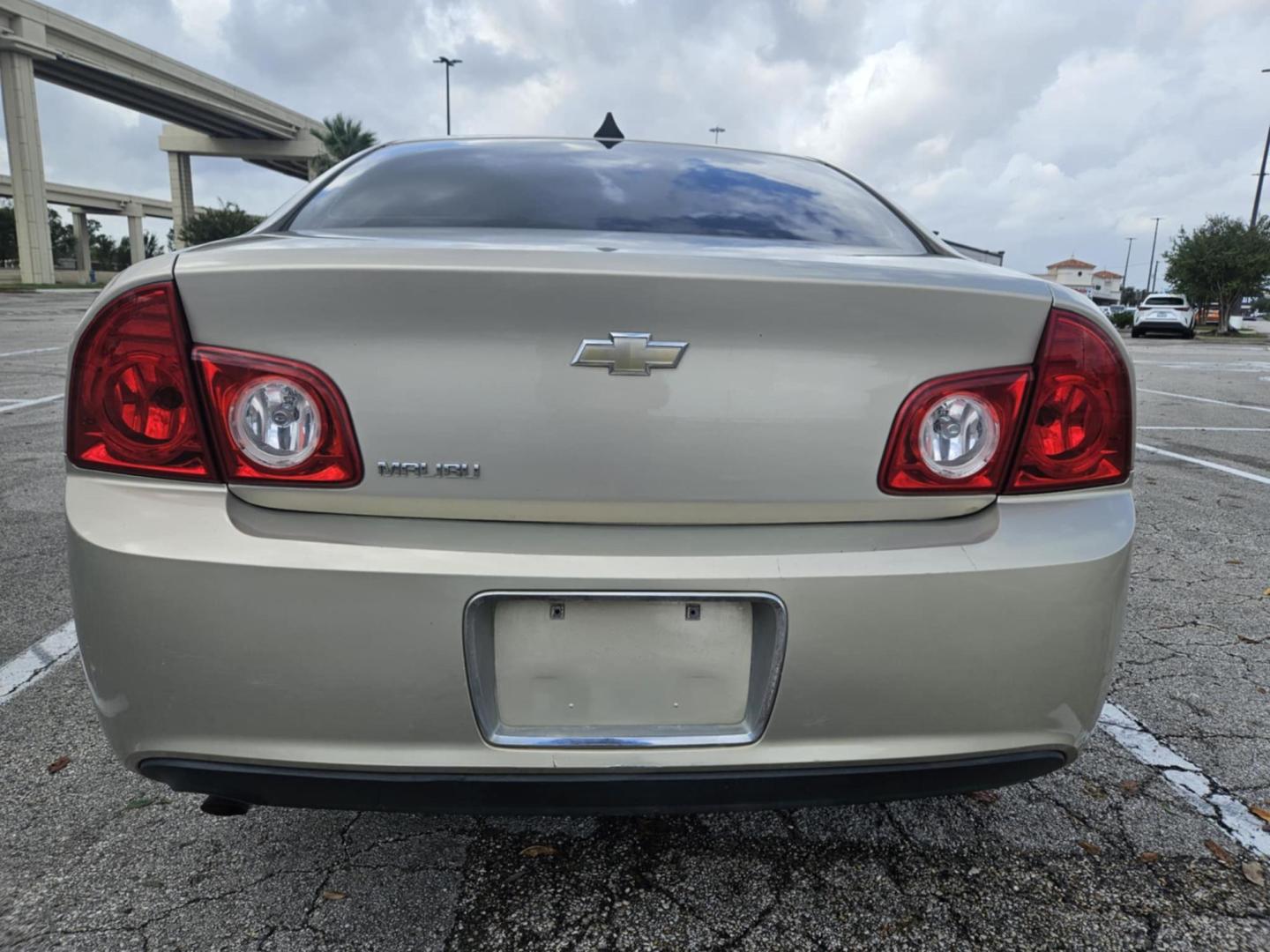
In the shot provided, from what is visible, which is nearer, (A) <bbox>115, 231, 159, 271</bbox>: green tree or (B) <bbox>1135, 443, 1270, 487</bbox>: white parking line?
(B) <bbox>1135, 443, 1270, 487</bbox>: white parking line

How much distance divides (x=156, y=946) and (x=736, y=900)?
3.34ft

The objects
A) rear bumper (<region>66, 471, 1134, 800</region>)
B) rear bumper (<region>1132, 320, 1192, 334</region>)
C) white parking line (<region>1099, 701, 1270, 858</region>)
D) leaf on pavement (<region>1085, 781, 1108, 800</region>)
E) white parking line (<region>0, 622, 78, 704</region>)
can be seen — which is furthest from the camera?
rear bumper (<region>1132, 320, 1192, 334</region>)

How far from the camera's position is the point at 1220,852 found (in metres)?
1.82

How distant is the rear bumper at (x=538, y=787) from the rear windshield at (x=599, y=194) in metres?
1.05

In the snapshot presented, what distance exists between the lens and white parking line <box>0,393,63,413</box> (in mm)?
6758

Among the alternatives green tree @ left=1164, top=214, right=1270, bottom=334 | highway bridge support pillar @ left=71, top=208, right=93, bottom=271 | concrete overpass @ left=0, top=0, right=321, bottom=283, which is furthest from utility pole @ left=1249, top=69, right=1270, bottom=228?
highway bridge support pillar @ left=71, top=208, right=93, bottom=271

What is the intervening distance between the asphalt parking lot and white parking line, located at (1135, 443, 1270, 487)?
3837 mm

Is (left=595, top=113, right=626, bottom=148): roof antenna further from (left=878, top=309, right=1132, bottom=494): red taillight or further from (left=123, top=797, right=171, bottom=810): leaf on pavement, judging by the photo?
(left=123, top=797, right=171, bottom=810): leaf on pavement

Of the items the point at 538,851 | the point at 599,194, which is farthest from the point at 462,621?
the point at 599,194

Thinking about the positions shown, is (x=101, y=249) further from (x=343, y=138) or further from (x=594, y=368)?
(x=594, y=368)

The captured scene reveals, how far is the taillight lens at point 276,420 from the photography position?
1267mm

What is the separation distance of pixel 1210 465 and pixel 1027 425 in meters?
5.74

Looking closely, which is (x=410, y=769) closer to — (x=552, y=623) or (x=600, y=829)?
(x=552, y=623)

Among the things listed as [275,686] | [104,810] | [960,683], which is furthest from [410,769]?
[104,810]
